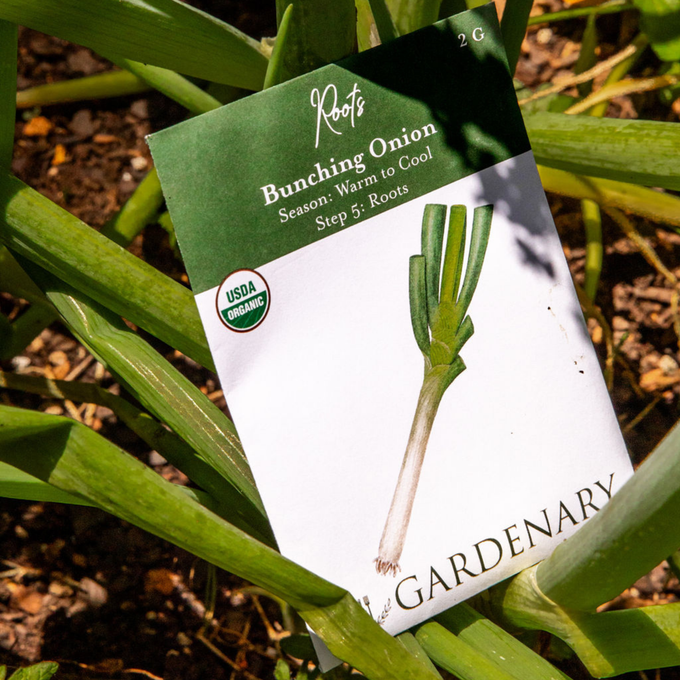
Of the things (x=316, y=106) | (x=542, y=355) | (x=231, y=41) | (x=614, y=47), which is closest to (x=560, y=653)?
(x=542, y=355)

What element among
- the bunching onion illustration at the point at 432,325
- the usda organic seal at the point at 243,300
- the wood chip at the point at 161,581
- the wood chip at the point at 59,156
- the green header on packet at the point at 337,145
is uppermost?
the wood chip at the point at 59,156

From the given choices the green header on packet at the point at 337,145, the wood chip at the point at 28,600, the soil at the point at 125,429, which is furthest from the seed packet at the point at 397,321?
the wood chip at the point at 28,600

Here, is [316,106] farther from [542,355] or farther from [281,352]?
[542,355]

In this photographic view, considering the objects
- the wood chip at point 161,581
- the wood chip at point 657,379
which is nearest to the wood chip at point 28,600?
the wood chip at point 161,581

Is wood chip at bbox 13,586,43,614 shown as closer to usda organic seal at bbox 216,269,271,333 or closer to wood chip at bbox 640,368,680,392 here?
usda organic seal at bbox 216,269,271,333

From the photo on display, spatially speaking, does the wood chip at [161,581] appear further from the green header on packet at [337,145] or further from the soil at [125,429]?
the green header on packet at [337,145]

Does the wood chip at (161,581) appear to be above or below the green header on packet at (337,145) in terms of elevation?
below

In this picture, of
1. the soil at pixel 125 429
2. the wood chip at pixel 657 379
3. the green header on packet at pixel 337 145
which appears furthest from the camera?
the wood chip at pixel 657 379

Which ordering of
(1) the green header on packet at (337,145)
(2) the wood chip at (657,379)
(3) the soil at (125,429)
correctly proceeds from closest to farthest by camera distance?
(1) the green header on packet at (337,145) < (3) the soil at (125,429) < (2) the wood chip at (657,379)

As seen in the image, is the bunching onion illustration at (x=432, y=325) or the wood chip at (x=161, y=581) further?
→ the wood chip at (x=161, y=581)

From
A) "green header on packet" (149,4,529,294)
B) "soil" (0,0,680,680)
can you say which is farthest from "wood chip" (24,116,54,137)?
"green header on packet" (149,4,529,294)
